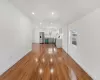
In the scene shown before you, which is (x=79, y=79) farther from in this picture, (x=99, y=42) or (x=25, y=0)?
(x=25, y=0)

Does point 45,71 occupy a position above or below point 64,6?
below

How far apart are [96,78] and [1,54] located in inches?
124

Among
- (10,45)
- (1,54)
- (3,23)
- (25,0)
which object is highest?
(25,0)

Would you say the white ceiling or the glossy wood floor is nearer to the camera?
the white ceiling

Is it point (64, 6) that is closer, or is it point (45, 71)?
point (45, 71)

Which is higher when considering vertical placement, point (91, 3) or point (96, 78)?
point (91, 3)

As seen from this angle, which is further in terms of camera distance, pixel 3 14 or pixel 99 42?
pixel 3 14

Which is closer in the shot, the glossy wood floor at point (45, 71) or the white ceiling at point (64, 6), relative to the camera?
the white ceiling at point (64, 6)

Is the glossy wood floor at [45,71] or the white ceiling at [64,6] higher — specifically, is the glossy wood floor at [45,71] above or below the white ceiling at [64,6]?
below

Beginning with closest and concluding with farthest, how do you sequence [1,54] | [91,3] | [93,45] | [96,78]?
[91,3] → [96,78] → [93,45] → [1,54]

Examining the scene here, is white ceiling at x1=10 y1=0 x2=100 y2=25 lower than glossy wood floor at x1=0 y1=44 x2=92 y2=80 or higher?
higher

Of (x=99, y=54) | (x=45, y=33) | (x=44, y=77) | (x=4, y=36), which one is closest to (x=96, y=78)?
(x=99, y=54)

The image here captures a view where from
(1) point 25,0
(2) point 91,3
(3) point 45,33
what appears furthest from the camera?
(3) point 45,33

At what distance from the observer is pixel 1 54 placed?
3004 millimetres
